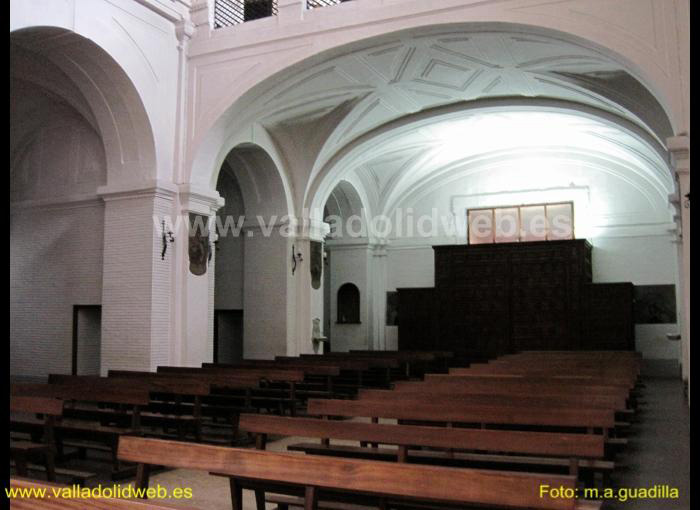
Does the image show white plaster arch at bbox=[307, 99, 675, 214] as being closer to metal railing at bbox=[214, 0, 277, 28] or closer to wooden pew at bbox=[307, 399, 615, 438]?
metal railing at bbox=[214, 0, 277, 28]

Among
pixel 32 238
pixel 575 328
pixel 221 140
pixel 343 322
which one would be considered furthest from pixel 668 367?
pixel 32 238

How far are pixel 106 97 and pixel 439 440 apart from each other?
986cm

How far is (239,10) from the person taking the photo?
13156mm

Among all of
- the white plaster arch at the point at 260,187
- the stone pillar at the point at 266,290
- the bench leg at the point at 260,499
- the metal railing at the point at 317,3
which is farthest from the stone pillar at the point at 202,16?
the bench leg at the point at 260,499

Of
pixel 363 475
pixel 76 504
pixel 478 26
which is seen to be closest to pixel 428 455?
pixel 363 475

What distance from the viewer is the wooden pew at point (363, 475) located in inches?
99.0

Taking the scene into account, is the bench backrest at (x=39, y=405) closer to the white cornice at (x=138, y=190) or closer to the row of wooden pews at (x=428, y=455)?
the row of wooden pews at (x=428, y=455)

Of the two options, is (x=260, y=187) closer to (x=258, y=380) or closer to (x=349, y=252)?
(x=349, y=252)

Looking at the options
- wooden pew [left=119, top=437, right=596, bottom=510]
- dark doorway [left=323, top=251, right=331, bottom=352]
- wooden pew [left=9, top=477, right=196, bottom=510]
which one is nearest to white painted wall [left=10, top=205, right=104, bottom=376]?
dark doorway [left=323, top=251, right=331, bottom=352]

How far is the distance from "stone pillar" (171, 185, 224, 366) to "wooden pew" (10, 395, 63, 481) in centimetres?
666

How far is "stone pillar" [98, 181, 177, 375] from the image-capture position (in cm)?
1156

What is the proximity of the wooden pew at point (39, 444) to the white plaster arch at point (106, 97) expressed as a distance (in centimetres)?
702

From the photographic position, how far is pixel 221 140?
1267 cm
